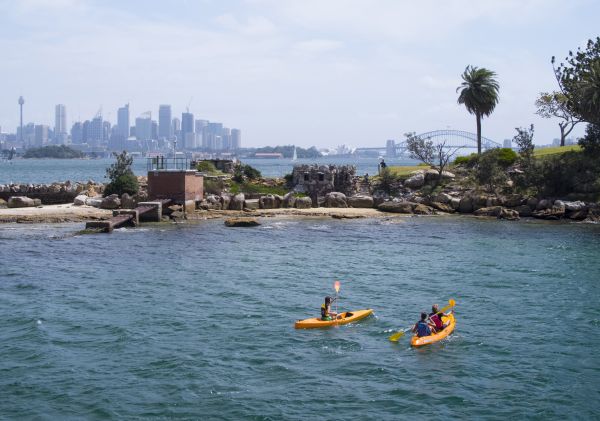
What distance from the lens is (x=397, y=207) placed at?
213 ft

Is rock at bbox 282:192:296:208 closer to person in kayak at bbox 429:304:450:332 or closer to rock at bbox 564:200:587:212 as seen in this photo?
rock at bbox 564:200:587:212

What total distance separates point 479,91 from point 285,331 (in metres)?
65.6

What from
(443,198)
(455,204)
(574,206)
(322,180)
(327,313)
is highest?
(322,180)

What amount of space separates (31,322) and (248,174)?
50732 mm

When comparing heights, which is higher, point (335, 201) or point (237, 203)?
point (335, 201)

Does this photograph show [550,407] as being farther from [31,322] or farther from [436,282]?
[31,322]

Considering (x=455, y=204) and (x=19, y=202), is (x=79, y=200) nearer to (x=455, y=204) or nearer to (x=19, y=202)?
(x=19, y=202)

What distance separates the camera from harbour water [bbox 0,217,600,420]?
64.5ft

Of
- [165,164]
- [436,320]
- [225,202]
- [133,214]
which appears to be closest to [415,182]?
[225,202]

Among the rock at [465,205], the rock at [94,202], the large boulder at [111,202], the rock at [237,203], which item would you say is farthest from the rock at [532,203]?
the rock at [94,202]

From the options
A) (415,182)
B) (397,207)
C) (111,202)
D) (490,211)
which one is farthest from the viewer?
(415,182)

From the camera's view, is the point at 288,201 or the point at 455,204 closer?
the point at 455,204

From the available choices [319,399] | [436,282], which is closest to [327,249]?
[436,282]

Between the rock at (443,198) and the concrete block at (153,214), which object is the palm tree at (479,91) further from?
the concrete block at (153,214)
